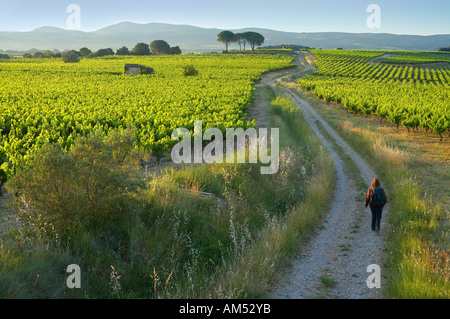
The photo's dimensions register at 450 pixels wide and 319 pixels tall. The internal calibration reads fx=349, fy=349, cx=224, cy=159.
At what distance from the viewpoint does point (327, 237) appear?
31.2ft

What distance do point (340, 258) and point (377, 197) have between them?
2221mm

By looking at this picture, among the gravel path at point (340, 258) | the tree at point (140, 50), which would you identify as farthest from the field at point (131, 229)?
the tree at point (140, 50)

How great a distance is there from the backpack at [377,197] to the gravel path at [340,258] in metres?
0.86

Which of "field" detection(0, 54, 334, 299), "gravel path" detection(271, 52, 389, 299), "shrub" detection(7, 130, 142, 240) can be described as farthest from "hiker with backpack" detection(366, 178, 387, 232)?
"shrub" detection(7, 130, 142, 240)

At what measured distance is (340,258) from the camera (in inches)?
330

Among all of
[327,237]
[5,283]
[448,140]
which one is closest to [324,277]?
[327,237]

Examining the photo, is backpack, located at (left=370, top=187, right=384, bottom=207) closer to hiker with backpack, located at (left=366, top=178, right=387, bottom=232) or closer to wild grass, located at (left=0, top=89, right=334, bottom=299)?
hiker with backpack, located at (left=366, top=178, right=387, bottom=232)

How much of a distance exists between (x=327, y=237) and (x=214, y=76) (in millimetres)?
47237

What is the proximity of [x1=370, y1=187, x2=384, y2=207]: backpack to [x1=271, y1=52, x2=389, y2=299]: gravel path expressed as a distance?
862mm

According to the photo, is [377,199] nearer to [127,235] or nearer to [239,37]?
[127,235]

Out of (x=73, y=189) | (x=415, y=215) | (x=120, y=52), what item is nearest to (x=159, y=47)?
(x=120, y=52)

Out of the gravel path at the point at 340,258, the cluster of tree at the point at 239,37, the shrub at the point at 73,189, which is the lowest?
the gravel path at the point at 340,258

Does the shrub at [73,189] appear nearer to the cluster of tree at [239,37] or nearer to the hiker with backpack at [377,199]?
the hiker with backpack at [377,199]

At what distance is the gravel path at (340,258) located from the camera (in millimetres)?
6895
